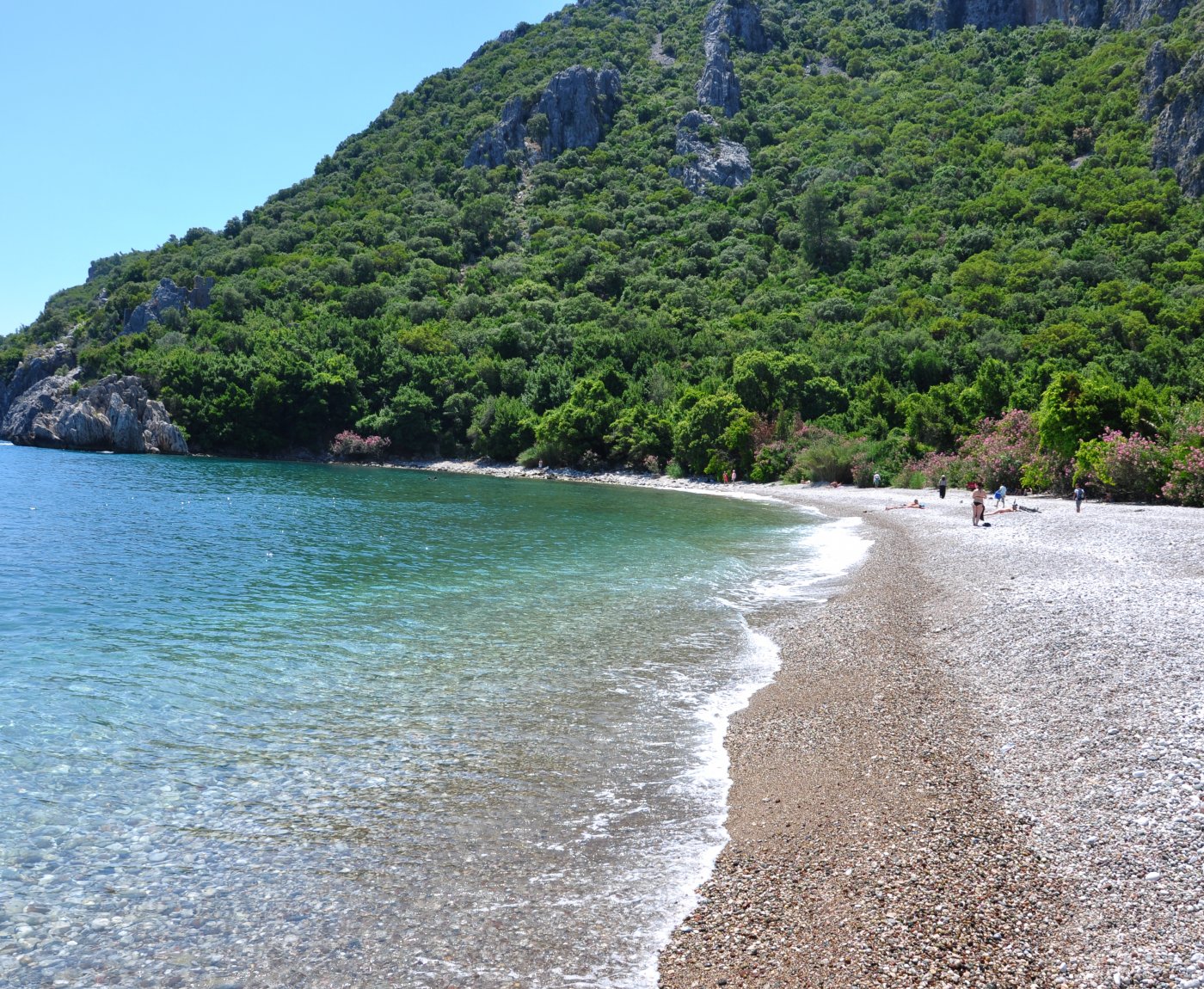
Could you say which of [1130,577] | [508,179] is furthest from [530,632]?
[508,179]

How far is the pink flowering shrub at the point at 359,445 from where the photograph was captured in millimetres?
101250

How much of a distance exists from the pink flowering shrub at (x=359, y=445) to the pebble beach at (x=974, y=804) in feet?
294

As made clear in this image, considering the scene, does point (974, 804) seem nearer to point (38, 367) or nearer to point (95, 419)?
point (95, 419)

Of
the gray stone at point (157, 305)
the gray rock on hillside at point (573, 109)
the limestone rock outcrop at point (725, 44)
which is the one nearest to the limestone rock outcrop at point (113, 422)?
the gray stone at point (157, 305)

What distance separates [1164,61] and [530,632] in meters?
130

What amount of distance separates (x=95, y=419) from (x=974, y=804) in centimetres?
12064

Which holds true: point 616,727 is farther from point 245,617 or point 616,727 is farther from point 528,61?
point 528,61

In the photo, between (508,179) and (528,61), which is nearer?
(508,179)

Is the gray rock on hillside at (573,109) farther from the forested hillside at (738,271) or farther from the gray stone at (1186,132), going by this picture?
the gray stone at (1186,132)

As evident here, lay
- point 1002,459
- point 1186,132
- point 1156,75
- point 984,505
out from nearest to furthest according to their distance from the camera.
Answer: point 984,505 → point 1002,459 → point 1186,132 → point 1156,75

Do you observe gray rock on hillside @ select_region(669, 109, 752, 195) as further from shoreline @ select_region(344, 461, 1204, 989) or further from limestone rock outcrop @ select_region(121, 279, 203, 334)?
shoreline @ select_region(344, 461, 1204, 989)

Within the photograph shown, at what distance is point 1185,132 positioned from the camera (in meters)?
96.8

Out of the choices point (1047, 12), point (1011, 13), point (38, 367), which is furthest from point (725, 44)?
point (38, 367)

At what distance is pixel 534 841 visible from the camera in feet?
29.1
